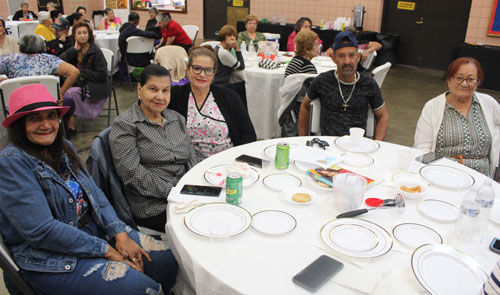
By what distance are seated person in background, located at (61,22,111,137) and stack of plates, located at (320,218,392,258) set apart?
3.66 metres

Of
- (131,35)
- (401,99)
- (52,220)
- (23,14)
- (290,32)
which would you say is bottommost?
(401,99)

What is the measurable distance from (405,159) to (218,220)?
103 cm

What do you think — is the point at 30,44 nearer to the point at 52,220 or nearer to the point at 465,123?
the point at 52,220

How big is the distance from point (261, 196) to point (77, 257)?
78 centimetres

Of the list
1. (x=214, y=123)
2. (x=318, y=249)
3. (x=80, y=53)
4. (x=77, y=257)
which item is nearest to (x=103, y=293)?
(x=77, y=257)

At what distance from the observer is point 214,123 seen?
241 centimetres

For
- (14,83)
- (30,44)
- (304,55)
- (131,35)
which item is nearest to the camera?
(14,83)

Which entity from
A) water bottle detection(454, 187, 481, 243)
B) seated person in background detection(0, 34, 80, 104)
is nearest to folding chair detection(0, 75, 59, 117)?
seated person in background detection(0, 34, 80, 104)

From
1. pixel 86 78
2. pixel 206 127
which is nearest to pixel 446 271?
pixel 206 127

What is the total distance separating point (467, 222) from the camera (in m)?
1.31

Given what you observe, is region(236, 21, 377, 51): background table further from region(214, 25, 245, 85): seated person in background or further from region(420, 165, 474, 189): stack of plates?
region(420, 165, 474, 189): stack of plates

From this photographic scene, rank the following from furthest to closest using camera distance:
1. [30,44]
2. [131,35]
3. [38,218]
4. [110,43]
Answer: [110,43] → [131,35] → [30,44] → [38,218]

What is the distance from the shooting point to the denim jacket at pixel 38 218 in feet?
4.44

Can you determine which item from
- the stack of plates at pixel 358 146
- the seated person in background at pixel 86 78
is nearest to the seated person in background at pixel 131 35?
the seated person in background at pixel 86 78
